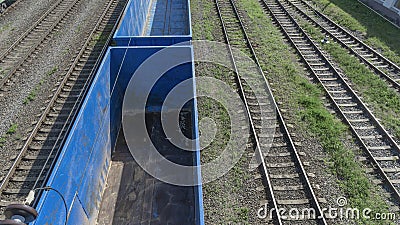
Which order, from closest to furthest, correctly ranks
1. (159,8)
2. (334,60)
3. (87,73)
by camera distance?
(87,73)
(334,60)
(159,8)

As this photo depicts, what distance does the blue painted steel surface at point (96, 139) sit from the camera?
6656mm

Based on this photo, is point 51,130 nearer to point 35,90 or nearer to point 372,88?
point 35,90

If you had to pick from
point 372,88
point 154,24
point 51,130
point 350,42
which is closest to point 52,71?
point 51,130

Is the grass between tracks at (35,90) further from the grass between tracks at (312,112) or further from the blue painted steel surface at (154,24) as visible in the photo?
the grass between tracks at (312,112)

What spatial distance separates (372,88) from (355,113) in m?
2.11

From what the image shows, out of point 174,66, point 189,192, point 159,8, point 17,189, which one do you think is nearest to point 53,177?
point 17,189

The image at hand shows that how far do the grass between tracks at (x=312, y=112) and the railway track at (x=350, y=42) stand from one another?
2.76 m

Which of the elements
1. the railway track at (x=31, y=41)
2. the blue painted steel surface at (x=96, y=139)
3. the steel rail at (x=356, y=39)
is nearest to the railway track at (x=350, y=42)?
the steel rail at (x=356, y=39)

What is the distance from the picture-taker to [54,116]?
10.3 m

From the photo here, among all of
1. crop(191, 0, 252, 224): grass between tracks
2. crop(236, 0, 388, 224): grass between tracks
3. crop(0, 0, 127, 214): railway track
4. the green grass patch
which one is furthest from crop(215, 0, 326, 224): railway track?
the green grass patch

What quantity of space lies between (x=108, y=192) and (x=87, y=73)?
5392 millimetres

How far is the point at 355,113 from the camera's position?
35.0 ft

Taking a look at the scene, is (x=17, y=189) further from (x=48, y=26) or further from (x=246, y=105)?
(x=48, y=26)

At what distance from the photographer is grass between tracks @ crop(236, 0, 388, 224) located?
8.02 meters
